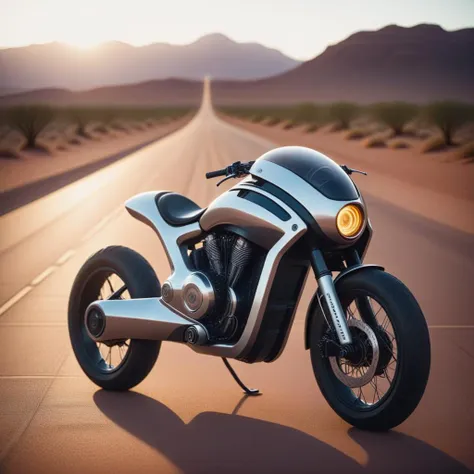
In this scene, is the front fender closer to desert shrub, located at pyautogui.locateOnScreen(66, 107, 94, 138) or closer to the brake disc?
the brake disc

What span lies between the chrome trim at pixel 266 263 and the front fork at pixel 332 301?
21cm

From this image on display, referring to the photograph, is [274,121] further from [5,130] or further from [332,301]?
[332,301]

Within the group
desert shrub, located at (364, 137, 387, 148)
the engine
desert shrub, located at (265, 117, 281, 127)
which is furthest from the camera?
desert shrub, located at (265, 117, 281, 127)

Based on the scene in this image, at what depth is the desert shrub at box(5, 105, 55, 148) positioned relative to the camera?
48.3 m

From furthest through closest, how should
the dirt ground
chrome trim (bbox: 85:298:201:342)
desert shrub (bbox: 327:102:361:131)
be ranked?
desert shrub (bbox: 327:102:361:131), the dirt ground, chrome trim (bbox: 85:298:201:342)

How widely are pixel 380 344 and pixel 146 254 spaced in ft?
28.5

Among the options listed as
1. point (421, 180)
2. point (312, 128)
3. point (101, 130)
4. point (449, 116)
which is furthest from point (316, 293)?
point (101, 130)

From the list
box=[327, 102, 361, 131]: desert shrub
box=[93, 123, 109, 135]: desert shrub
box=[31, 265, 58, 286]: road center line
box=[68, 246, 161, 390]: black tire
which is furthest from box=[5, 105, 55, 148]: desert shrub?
box=[68, 246, 161, 390]: black tire

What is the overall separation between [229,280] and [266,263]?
0.40 meters

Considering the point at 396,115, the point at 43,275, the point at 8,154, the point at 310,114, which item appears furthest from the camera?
the point at 310,114

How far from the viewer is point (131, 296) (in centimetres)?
716

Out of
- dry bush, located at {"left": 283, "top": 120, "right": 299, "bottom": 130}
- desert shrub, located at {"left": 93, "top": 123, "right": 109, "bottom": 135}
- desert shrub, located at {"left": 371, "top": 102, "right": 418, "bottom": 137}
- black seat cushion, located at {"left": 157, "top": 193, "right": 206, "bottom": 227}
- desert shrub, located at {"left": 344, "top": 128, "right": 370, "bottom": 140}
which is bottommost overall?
desert shrub, located at {"left": 93, "top": 123, "right": 109, "bottom": 135}

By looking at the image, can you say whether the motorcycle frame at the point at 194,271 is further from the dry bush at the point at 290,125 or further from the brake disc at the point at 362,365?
the dry bush at the point at 290,125

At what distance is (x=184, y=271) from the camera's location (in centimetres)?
676
